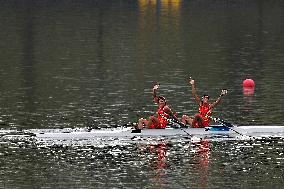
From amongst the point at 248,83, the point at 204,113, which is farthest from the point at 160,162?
the point at 248,83

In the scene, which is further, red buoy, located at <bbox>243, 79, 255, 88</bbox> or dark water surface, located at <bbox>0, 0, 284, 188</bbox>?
red buoy, located at <bbox>243, 79, 255, 88</bbox>

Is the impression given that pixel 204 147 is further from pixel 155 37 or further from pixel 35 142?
pixel 155 37

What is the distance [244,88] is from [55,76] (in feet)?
50.2

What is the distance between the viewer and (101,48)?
102875 mm

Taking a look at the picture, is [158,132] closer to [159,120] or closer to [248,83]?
[159,120]

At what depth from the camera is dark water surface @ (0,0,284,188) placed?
44.7 m

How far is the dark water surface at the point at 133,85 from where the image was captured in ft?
147

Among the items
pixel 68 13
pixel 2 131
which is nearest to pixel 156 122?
pixel 2 131

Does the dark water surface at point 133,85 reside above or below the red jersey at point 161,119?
below

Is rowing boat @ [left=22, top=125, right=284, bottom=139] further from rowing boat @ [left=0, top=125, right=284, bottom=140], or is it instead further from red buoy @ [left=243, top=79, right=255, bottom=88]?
red buoy @ [left=243, top=79, right=255, bottom=88]

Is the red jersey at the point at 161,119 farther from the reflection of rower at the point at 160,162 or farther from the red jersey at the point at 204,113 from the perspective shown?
the reflection of rower at the point at 160,162

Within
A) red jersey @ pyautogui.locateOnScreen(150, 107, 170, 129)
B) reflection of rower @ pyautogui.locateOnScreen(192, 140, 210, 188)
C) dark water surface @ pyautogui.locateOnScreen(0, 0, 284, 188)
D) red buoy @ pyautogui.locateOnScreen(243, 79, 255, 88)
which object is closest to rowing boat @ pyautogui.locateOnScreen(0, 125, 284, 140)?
red jersey @ pyautogui.locateOnScreen(150, 107, 170, 129)


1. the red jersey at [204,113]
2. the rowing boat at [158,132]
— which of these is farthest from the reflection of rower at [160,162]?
the red jersey at [204,113]

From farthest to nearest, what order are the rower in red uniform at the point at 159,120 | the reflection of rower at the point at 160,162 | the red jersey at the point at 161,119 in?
the red jersey at the point at 161,119 → the rower in red uniform at the point at 159,120 → the reflection of rower at the point at 160,162
